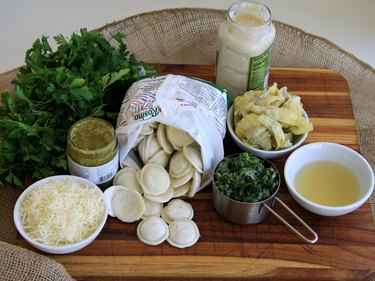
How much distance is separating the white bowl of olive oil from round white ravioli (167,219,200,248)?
19cm

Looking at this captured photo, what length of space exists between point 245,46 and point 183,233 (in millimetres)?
391

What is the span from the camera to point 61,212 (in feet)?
3.52

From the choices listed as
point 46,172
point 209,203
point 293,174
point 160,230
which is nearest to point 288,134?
point 293,174

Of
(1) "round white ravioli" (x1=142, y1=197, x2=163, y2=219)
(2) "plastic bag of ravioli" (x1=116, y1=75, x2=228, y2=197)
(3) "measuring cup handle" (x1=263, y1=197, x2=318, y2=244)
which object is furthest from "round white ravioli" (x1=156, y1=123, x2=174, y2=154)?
(3) "measuring cup handle" (x1=263, y1=197, x2=318, y2=244)

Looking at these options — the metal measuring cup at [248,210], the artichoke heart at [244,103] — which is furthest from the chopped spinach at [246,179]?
the artichoke heart at [244,103]

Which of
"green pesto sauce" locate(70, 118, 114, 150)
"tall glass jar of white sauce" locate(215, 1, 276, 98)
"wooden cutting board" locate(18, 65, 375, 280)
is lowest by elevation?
"wooden cutting board" locate(18, 65, 375, 280)

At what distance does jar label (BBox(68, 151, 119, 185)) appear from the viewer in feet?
3.69

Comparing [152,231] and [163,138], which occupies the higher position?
[163,138]

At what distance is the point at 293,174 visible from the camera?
120 centimetres

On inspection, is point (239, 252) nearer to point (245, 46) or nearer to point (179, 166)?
point (179, 166)

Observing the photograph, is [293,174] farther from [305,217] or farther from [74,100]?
[74,100]

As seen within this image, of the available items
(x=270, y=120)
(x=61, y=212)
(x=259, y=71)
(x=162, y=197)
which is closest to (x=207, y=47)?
(x=259, y=71)

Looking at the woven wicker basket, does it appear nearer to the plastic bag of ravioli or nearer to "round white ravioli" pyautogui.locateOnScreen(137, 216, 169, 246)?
the plastic bag of ravioli

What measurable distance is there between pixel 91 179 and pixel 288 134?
394 millimetres
